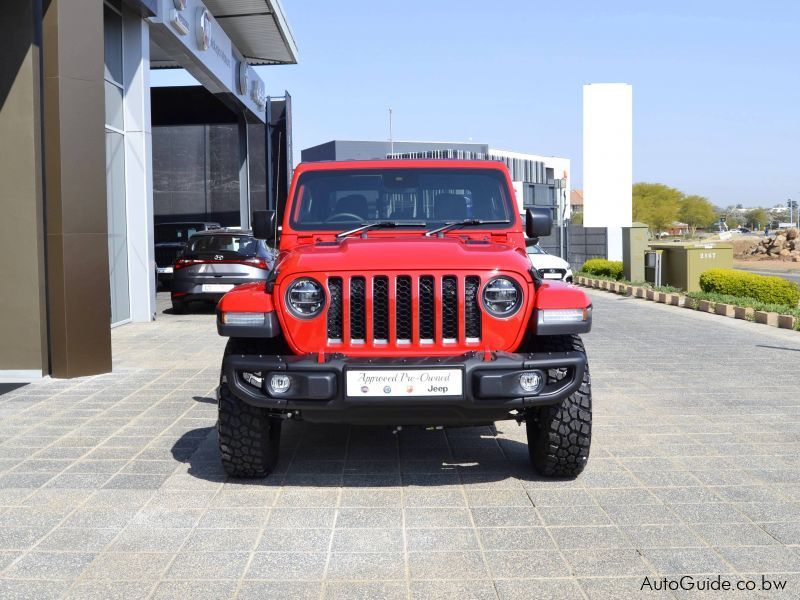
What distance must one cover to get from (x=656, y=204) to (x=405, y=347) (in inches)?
3749

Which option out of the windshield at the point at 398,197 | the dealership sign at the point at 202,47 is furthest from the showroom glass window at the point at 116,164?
the windshield at the point at 398,197

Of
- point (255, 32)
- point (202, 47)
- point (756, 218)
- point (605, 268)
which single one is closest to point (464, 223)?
point (202, 47)

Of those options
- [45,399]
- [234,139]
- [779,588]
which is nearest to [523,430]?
[779,588]

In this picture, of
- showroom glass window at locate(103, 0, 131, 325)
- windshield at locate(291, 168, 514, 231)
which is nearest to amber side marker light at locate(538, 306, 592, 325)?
windshield at locate(291, 168, 514, 231)

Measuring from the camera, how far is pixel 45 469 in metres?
5.65

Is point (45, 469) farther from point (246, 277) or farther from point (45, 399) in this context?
point (246, 277)

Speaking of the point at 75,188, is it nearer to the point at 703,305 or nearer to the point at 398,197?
the point at 398,197

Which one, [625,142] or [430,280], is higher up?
[625,142]

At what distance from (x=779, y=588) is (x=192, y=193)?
3240 centimetres

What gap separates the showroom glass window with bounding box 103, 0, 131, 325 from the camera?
47.9ft

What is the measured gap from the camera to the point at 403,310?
16.5 feet

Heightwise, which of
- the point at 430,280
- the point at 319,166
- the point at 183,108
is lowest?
the point at 430,280

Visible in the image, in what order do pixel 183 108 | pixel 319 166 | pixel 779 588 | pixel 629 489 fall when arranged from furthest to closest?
pixel 183 108 < pixel 319 166 < pixel 629 489 < pixel 779 588

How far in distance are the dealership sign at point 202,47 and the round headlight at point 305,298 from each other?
1229 cm
